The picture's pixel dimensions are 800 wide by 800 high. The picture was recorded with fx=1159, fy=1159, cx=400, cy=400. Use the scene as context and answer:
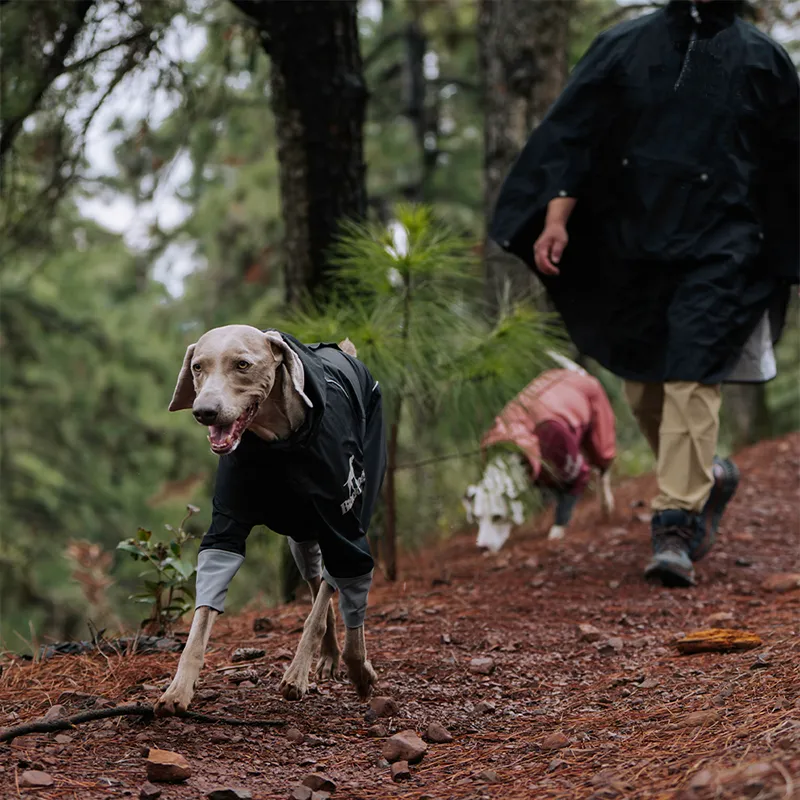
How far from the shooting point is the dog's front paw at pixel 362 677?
3832mm

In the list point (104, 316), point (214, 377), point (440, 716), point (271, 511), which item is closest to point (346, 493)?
point (271, 511)

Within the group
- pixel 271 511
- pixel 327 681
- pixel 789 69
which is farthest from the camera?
pixel 789 69

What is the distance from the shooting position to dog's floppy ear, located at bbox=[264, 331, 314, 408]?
3.40m

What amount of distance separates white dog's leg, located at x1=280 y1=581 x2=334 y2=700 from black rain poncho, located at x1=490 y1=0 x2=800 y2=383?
8.75 feet

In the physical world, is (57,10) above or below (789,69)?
above

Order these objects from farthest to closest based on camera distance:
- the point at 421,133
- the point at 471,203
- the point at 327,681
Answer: the point at 471,203 → the point at 421,133 → the point at 327,681

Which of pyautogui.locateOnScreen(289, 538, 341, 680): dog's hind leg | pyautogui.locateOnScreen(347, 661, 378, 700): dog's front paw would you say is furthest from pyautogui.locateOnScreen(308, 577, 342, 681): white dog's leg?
pyautogui.locateOnScreen(347, 661, 378, 700): dog's front paw

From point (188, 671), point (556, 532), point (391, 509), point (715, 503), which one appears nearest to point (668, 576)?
point (715, 503)

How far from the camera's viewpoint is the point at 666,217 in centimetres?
604

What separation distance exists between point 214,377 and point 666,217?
11.4 ft

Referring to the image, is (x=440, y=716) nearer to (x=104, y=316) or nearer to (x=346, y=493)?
(x=346, y=493)

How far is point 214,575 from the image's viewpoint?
3.49 meters

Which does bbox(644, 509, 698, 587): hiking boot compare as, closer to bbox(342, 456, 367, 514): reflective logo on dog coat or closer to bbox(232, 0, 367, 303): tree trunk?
bbox(232, 0, 367, 303): tree trunk

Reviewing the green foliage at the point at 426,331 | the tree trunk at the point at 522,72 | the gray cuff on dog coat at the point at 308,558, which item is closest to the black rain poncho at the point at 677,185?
the green foliage at the point at 426,331
